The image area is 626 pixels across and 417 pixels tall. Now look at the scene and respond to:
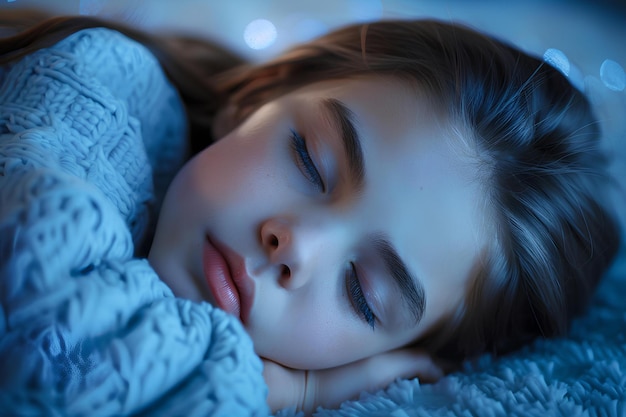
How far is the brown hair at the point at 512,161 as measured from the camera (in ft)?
2.76

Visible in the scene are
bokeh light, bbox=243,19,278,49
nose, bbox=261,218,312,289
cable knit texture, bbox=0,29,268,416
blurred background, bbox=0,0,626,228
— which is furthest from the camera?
bokeh light, bbox=243,19,278,49

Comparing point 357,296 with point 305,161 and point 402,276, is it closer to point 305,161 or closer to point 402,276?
point 402,276

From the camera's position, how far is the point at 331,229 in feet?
Answer: 2.33

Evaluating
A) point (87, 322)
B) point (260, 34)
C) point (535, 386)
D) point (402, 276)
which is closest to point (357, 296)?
point (402, 276)

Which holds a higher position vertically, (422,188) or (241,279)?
(422,188)

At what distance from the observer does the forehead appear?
0.73m

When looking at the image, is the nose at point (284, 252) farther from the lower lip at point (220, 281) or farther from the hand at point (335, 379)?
the hand at point (335, 379)

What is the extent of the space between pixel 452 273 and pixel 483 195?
0.12m

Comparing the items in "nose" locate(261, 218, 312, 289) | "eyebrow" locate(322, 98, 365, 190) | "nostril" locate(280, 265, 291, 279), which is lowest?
"nostril" locate(280, 265, 291, 279)

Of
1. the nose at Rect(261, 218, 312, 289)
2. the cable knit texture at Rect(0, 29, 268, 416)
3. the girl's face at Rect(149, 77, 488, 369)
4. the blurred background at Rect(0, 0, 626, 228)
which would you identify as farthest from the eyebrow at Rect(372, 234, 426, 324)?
the blurred background at Rect(0, 0, 626, 228)

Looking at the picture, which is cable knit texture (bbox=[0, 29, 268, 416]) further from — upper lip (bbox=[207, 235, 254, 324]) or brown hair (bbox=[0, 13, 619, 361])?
brown hair (bbox=[0, 13, 619, 361])

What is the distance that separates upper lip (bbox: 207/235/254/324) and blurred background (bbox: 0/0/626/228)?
491mm

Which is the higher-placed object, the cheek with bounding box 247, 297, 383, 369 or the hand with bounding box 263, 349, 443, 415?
the cheek with bounding box 247, 297, 383, 369

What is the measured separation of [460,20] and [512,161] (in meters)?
0.34
